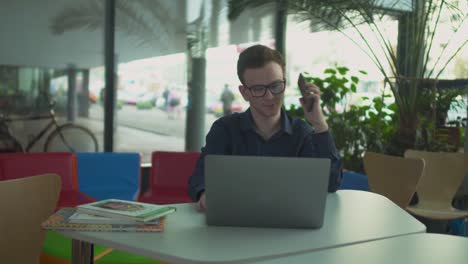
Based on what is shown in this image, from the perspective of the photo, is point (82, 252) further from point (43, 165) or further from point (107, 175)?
point (107, 175)

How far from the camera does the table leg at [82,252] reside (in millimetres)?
1810

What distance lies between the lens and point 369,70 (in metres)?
5.90

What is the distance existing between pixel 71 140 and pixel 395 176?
3.13 meters

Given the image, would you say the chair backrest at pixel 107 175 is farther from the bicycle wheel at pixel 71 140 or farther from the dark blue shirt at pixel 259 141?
the dark blue shirt at pixel 259 141

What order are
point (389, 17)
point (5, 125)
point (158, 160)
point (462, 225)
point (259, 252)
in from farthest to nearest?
point (389, 17) → point (5, 125) → point (462, 225) → point (158, 160) → point (259, 252)

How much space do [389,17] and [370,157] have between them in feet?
6.49

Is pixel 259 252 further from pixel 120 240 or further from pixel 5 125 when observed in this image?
pixel 5 125

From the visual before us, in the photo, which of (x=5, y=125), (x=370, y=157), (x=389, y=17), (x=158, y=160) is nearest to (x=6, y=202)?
(x=158, y=160)

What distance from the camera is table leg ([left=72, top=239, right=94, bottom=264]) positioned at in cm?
181

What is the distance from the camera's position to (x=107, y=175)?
404 centimetres

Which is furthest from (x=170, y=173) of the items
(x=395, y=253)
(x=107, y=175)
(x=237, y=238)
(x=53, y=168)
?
(x=395, y=253)

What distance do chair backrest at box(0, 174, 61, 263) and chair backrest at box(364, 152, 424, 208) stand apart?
2.25m

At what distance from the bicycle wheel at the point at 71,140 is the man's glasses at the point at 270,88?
3.54 m

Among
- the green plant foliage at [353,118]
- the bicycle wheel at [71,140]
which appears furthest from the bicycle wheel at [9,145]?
the green plant foliage at [353,118]
